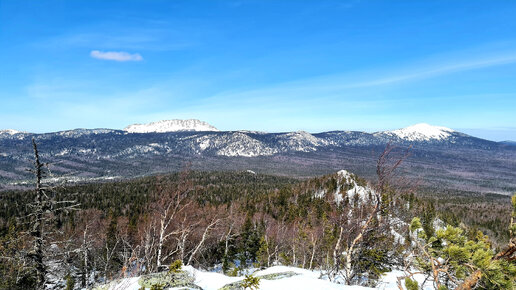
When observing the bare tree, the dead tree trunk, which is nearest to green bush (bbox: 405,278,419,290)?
the bare tree

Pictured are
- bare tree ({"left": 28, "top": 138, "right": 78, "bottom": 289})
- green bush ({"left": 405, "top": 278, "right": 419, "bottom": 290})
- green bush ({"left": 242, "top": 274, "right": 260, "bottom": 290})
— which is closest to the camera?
green bush ({"left": 405, "top": 278, "right": 419, "bottom": 290})

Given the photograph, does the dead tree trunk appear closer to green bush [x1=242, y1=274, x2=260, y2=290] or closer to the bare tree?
the bare tree

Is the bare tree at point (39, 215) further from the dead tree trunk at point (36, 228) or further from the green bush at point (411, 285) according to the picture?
the green bush at point (411, 285)

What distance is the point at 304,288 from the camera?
355 inches

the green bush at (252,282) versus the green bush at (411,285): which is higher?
the green bush at (411,285)

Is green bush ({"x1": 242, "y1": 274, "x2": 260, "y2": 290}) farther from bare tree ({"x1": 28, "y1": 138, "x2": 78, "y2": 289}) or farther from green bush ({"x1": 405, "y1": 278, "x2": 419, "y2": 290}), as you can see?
bare tree ({"x1": 28, "y1": 138, "x2": 78, "y2": 289})

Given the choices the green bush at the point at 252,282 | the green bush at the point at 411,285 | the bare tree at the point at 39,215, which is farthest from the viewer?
the bare tree at the point at 39,215

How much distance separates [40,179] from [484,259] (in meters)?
19.8

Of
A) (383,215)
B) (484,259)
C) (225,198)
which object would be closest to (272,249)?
(383,215)

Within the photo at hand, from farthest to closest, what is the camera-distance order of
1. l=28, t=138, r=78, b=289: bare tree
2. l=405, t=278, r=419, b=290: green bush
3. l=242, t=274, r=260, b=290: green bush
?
l=28, t=138, r=78, b=289: bare tree, l=242, t=274, r=260, b=290: green bush, l=405, t=278, r=419, b=290: green bush

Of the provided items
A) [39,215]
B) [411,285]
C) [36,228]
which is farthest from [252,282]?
[39,215]

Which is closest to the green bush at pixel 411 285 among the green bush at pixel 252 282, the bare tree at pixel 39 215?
the green bush at pixel 252 282

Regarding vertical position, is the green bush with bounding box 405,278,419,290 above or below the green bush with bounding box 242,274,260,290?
above

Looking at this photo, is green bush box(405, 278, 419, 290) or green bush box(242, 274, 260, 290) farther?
green bush box(242, 274, 260, 290)
